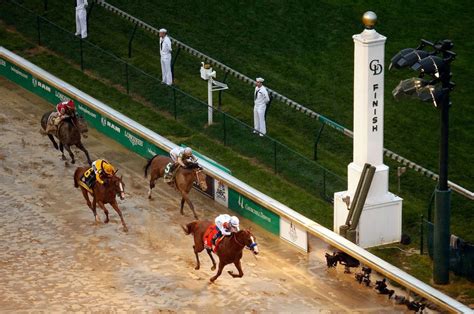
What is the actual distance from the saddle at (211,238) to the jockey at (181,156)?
2.95m

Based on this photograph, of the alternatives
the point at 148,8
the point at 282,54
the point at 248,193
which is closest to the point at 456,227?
the point at 248,193

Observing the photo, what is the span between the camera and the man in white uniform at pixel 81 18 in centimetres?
4400

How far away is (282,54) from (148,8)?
14.8 ft

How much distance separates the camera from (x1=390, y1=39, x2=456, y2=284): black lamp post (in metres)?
30.4

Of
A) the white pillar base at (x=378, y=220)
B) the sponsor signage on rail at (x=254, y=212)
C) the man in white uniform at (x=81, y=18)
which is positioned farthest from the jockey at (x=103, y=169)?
the man in white uniform at (x=81, y=18)

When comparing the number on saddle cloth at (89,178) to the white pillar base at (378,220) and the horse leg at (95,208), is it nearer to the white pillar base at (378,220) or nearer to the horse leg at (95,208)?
the horse leg at (95,208)

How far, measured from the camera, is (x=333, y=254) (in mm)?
33312

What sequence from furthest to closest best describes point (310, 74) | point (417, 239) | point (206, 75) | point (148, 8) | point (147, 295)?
point (148, 8)
point (310, 74)
point (206, 75)
point (417, 239)
point (147, 295)

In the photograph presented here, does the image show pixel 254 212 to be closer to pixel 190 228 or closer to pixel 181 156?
pixel 181 156

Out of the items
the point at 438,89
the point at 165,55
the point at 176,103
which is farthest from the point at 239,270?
the point at 165,55

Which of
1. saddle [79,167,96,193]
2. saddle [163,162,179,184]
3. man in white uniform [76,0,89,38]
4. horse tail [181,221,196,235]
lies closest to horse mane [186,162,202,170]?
saddle [163,162,179,184]

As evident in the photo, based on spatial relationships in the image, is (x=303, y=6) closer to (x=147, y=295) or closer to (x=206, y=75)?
(x=206, y=75)

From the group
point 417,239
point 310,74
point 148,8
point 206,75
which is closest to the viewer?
point 417,239

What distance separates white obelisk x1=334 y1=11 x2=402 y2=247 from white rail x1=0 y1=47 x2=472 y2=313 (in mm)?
881
